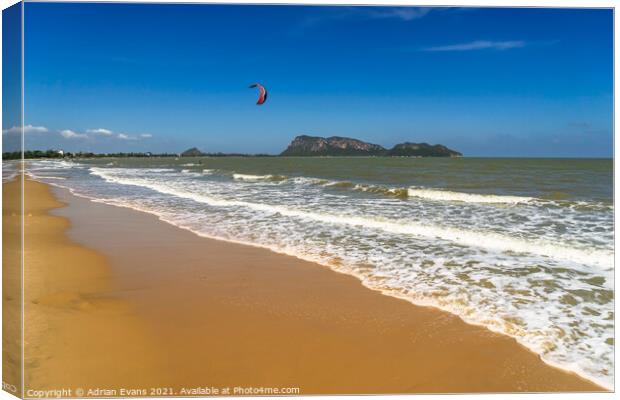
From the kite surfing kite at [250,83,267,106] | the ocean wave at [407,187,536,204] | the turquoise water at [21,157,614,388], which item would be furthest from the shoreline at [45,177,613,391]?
the ocean wave at [407,187,536,204]

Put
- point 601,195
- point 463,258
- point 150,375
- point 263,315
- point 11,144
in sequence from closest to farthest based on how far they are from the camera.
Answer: point 150,375 < point 11,144 < point 263,315 < point 463,258 < point 601,195

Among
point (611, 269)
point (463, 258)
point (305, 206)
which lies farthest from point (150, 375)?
point (305, 206)

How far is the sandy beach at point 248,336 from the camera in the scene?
2678mm

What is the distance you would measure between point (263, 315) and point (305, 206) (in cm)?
731

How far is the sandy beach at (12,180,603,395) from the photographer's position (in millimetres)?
2678

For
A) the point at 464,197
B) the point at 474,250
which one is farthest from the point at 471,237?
the point at 464,197

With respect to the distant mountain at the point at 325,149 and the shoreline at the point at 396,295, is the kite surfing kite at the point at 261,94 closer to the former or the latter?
the shoreline at the point at 396,295

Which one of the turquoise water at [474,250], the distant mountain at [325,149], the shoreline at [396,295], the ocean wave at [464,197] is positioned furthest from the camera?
the ocean wave at [464,197]

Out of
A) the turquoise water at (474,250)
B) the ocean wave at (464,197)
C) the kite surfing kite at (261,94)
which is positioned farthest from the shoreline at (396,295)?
the ocean wave at (464,197)

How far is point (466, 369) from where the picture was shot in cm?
282

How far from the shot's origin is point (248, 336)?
126 inches

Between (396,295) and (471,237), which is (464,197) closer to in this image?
(471,237)

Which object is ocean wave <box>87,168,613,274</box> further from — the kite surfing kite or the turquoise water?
the kite surfing kite

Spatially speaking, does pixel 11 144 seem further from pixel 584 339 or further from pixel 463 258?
pixel 463 258
